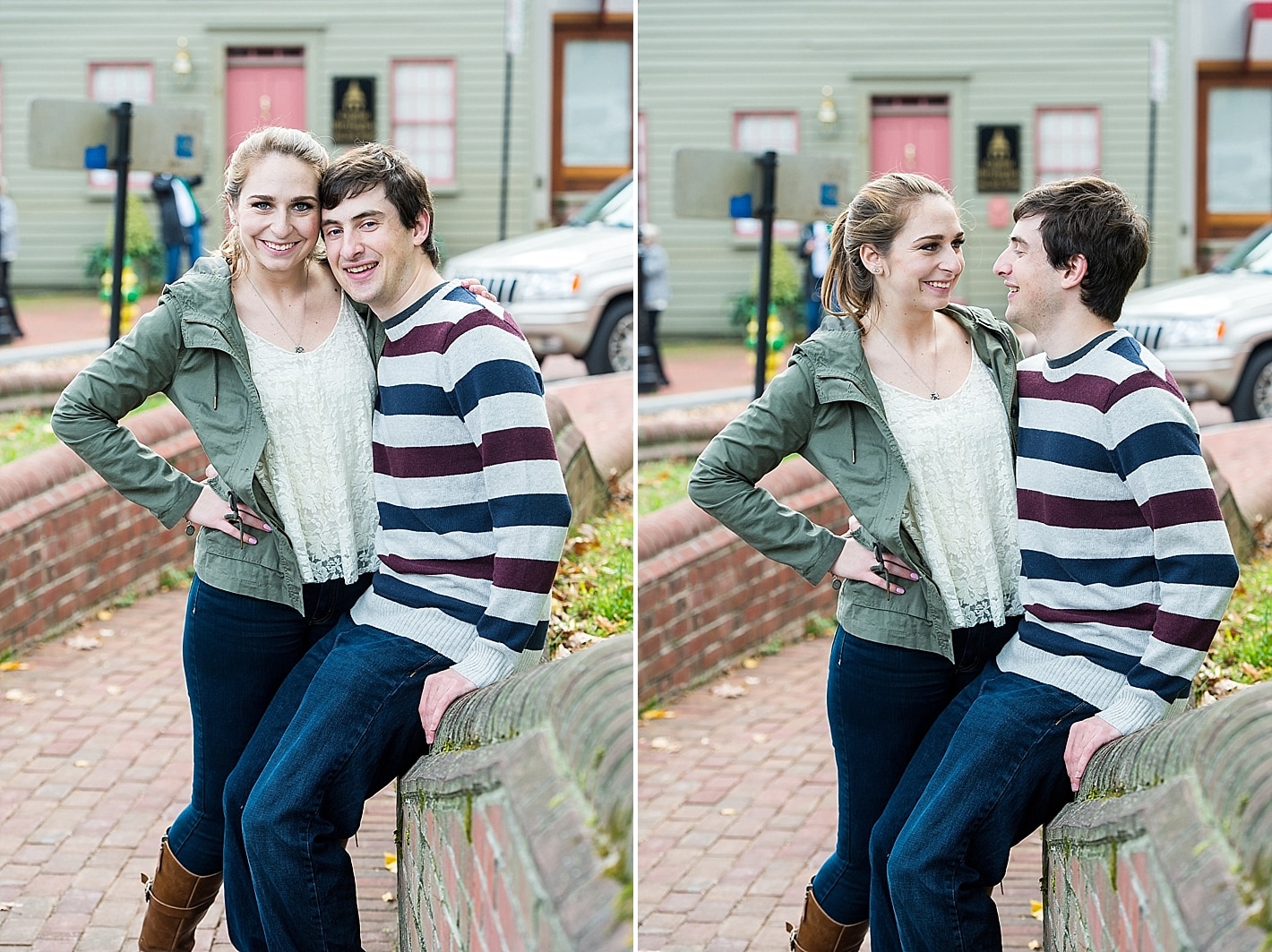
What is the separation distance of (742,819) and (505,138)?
14504 mm

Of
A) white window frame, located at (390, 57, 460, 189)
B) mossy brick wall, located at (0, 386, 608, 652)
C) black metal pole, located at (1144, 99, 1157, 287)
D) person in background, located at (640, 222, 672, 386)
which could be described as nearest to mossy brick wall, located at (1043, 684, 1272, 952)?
mossy brick wall, located at (0, 386, 608, 652)

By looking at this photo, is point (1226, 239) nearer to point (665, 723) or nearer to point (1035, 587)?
point (665, 723)

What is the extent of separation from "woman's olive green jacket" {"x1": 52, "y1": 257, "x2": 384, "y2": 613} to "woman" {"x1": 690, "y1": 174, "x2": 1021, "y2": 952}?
964 mm

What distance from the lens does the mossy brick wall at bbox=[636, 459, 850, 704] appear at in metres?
6.33

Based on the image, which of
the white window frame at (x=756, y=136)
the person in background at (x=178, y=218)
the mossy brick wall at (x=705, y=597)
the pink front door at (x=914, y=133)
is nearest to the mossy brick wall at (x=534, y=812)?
the mossy brick wall at (x=705, y=597)

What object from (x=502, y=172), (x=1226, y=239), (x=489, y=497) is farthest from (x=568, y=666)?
(x=1226, y=239)

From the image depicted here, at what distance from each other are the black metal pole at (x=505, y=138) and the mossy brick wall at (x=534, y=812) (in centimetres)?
1587

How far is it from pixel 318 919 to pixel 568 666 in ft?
2.84

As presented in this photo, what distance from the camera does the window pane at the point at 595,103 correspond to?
19.0 meters

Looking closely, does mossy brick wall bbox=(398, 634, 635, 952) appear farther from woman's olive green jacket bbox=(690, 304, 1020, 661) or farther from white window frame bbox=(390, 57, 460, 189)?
white window frame bbox=(390, 57, 460, 189)

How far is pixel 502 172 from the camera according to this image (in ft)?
61.4

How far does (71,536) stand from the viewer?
7043 millimetres

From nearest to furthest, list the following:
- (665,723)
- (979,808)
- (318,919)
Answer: (979,808), (318,919), (665,723)

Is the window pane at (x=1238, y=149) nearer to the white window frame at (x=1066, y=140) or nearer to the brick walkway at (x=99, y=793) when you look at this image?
the white window frame at (x=1066, y=140)
